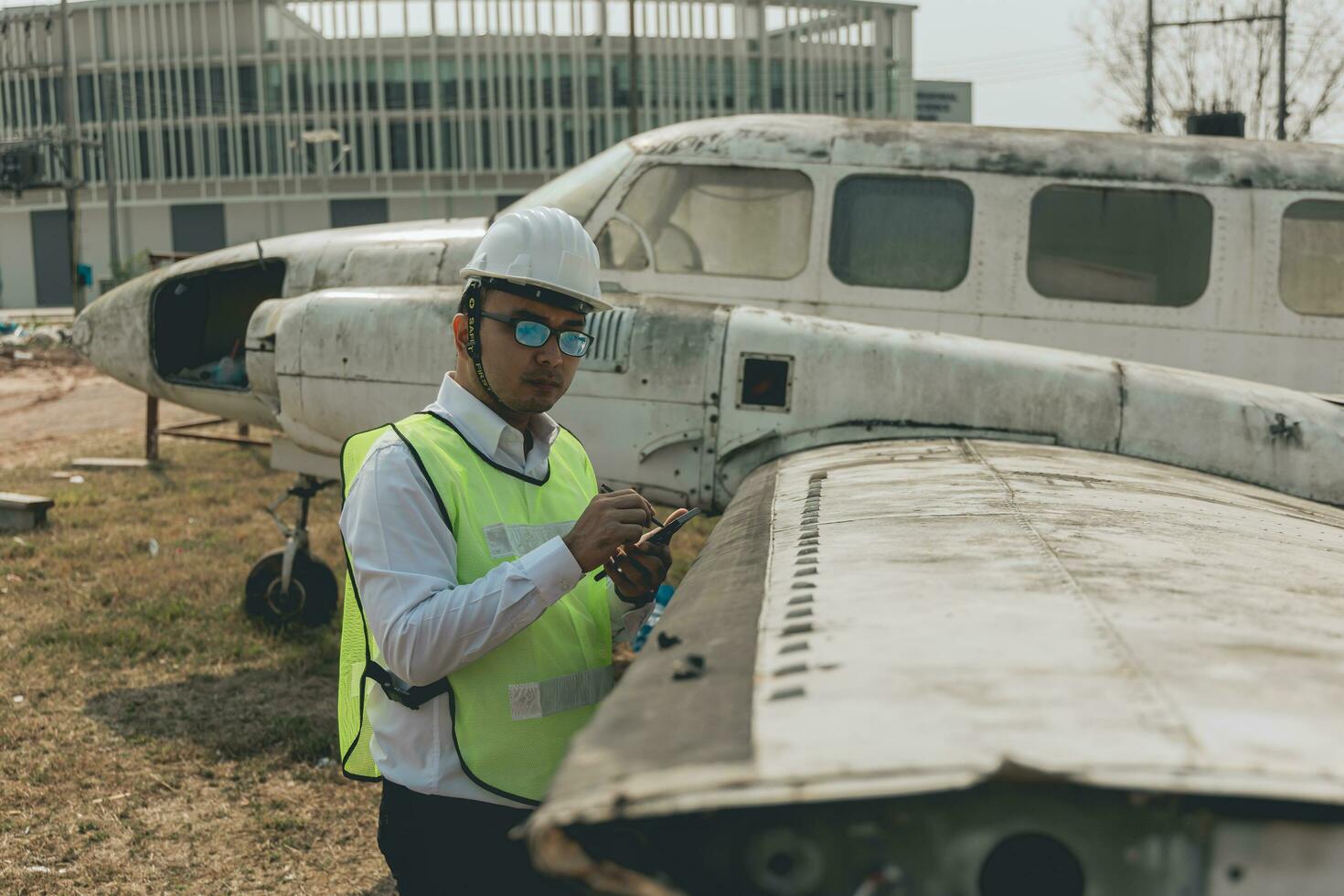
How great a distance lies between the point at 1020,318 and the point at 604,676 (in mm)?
4890

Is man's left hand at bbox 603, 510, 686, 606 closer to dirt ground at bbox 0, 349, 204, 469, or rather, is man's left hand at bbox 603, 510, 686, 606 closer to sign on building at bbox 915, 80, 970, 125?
dirt ground at bbox 0, 349, 204, 469

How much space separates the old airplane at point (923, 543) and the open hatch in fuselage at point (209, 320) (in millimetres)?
40

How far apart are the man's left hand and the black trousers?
23.5 inches

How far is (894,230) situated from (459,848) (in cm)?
528

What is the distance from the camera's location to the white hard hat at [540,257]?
3076mm

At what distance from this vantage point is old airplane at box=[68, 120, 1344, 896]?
1730 millimetres

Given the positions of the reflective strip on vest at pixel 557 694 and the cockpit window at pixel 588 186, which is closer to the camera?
the reflective strip on vest at pixel 557 694

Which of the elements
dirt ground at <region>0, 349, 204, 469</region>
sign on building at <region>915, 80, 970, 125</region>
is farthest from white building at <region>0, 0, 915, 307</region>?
dirt ground at <region>0, 349, 204, 469</region>

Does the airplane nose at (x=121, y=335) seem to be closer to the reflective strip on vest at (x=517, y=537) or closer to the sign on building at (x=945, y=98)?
the reflective strip on vest at (x=517, y=537)

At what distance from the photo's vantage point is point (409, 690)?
9.33 feet

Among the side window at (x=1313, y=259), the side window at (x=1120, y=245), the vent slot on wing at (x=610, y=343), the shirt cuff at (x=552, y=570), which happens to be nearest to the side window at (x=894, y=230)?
the side window at (x=1120, y=245)

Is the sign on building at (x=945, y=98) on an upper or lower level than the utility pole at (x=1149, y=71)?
upper

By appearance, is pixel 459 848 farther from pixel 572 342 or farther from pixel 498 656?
pixel 572 342

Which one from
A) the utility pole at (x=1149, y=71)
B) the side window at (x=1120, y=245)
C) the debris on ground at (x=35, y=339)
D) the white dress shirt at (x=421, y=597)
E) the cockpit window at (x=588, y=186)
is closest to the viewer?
the white dress shirt at (x=421, y=597)
